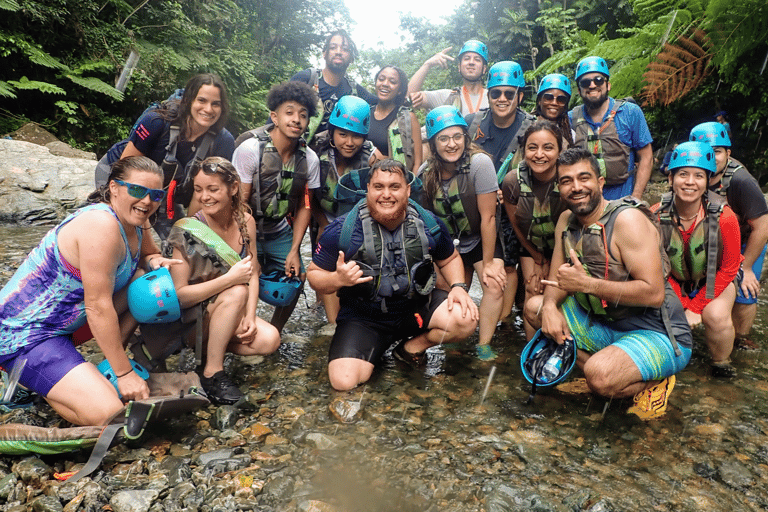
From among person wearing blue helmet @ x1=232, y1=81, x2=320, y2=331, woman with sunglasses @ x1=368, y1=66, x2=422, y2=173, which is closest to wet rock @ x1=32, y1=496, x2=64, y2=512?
person wearing blue helmet @ x1=232, y1=81, x2=320, y2=331

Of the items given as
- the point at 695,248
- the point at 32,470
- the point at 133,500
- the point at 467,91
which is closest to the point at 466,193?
the point at 695,248

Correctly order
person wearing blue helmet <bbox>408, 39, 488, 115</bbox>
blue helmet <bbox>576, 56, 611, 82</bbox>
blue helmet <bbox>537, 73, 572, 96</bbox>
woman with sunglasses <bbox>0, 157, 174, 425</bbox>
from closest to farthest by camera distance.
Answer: woman with sunglasses <bbox>0, 157, 174, 425</bbox> → blue helmet <bbox>537, 73, 572, 96</bbox> → blue helmet <bbox>576, 56, 611, 82</bbox> → person wearing blue helmet <bbox>408, 39, 488, 115</bbox>

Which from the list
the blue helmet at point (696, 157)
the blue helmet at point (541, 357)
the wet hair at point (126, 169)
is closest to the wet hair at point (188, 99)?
the wet hair at point (126, 169)

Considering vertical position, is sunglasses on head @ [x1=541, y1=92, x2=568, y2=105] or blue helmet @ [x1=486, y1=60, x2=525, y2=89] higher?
blue helmet @ [x1=486, y1=60, x2=525, y2=89]

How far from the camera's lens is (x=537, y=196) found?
5.31 metres

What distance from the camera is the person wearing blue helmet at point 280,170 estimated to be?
204 inches

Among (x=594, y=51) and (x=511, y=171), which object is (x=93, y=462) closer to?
(x=511, y=171)

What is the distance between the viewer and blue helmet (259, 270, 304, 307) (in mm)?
5336

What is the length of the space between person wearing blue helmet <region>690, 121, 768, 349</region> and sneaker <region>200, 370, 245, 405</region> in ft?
15.3

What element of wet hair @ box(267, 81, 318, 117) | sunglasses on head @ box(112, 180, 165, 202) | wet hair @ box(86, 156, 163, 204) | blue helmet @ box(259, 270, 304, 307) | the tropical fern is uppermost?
the tropical fern

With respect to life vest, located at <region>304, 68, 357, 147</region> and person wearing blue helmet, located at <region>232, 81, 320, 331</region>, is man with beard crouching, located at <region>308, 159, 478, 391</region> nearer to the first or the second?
person wearing blue helmet, located at <region>232, 81, 320, 331</region>

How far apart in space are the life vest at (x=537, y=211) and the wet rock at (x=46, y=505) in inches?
171

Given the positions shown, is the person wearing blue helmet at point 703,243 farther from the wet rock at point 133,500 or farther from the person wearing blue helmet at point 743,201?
the wet rock at point 133,500

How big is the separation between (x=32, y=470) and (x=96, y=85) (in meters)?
14.4
